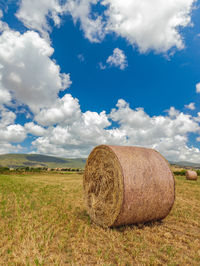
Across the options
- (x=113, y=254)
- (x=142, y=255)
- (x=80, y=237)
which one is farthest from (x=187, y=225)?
(x=80, y=237)

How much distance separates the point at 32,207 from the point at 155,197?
5.46 meters

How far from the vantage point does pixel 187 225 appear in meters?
5.81

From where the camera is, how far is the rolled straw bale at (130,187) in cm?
536

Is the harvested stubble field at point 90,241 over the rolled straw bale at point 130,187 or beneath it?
beneath

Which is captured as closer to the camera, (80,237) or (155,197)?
(80,237)

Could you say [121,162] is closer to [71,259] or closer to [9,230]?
[71,259]

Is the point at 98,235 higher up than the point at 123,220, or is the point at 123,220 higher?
the point at 123,220

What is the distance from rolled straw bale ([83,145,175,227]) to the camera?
536 centimetres

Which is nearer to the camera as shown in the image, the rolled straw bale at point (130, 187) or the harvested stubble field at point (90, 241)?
the harvested stubble field at point (90, 241)

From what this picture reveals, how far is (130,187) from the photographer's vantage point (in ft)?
17.6

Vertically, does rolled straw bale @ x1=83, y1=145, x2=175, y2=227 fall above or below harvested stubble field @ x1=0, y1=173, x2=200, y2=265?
above

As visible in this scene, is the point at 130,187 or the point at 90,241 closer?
the point at 90,241

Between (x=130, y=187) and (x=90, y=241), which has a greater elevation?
(x=130, y=187)

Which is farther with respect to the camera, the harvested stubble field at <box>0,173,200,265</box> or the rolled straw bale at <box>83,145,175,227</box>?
the rolled straw bale at <box>83,145,175,227</box>
